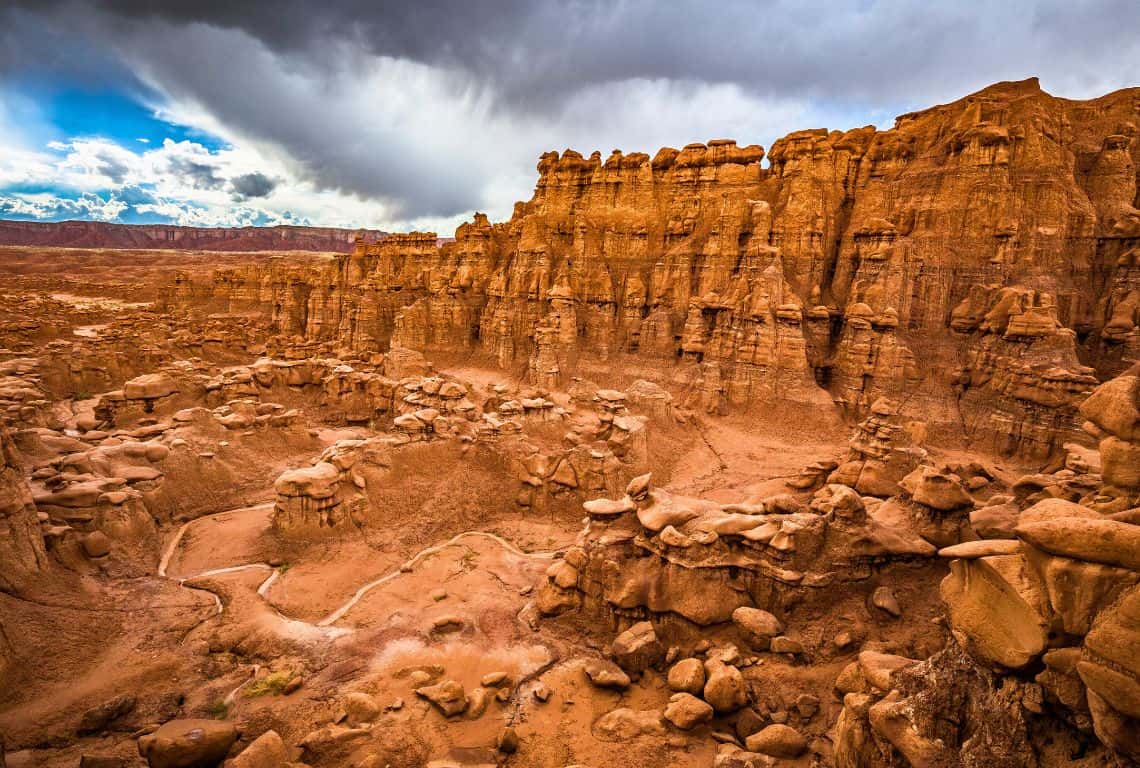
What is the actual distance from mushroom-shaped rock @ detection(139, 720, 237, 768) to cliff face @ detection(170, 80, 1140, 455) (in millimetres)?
27746

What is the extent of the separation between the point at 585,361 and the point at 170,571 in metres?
26.0

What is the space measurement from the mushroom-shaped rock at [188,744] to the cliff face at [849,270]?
91.0ft

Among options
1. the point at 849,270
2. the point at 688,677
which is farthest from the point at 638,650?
the point at 849,270

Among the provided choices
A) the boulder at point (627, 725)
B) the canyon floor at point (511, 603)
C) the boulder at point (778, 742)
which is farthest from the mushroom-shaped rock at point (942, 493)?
the boulder at point (627, 725)

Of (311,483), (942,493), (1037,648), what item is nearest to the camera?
(1037,648)

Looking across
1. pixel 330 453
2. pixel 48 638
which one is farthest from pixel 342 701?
pixel 330 453

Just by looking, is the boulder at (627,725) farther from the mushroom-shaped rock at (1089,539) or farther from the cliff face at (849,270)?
the cliff face at (849,270)

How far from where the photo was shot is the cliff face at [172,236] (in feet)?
544

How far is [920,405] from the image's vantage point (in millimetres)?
27703

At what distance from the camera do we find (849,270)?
32938mm

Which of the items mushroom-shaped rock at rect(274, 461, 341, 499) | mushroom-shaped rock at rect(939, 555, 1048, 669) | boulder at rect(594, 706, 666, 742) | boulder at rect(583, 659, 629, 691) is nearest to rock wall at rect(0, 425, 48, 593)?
mushroom-shaped rock at rect(274, 461, 341, 499)

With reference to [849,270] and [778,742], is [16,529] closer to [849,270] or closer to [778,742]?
[778,742]

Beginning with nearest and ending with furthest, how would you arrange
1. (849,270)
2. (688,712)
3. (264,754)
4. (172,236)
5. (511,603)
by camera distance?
(264,754) < (688,712) < (511,603) < (849,270) < (172,236)

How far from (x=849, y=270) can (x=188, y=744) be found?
3617cm
